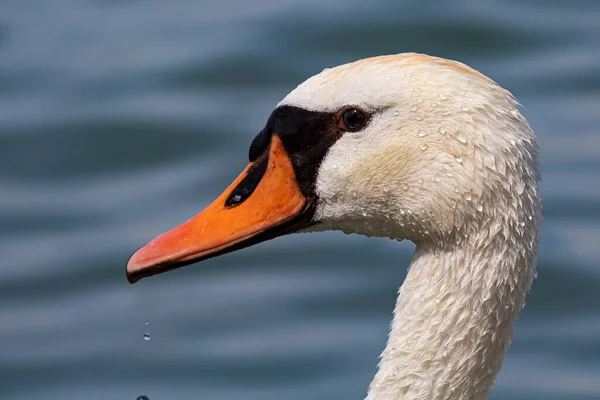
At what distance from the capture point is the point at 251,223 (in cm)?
476

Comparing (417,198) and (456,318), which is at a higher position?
(417,198)

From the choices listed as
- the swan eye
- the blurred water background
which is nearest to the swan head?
the swan eye

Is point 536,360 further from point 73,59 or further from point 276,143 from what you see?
point 73,59

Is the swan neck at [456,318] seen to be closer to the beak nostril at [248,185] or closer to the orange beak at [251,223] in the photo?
the orange beak at [251,223]

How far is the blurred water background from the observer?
711cm

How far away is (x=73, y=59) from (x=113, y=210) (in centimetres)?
180

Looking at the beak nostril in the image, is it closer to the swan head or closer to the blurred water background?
the swan head

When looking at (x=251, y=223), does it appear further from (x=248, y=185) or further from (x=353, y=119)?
(x=353, y=119)

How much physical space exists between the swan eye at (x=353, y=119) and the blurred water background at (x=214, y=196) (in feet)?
8.43

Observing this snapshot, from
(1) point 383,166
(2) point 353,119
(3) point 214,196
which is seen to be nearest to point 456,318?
(1) point 383,166

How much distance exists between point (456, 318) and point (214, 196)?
12.5 feet

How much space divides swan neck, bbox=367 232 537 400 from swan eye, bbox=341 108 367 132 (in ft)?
1.41

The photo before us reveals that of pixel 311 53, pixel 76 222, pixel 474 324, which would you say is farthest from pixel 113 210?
pixel 474 324

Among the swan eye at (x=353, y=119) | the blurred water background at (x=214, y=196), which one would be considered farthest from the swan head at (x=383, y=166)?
the blurred water background at (x=214, y=196)
